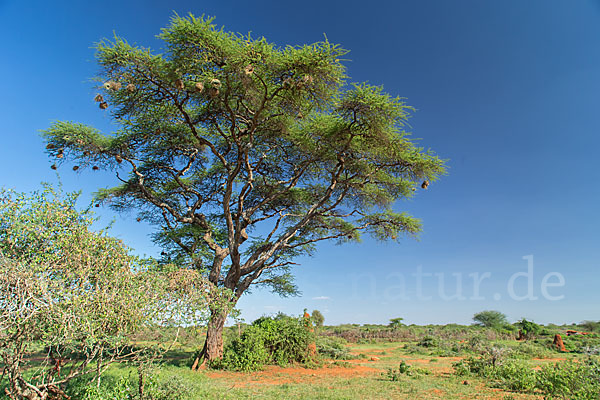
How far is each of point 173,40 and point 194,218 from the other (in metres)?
6.88

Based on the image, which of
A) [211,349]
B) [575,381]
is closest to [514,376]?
[575,381]

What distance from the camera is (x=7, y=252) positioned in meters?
5.05

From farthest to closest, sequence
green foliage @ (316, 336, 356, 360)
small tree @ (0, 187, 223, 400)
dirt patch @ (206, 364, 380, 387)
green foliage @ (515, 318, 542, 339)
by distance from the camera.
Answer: green foliage @ (515, 318, 542, 339) < green foliage @ (316, 336, 356, 360) < dirt patch @ (206, 364, 380, 387) < small tree @ (0, 187, 223, 400)

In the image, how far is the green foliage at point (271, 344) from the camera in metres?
13.2

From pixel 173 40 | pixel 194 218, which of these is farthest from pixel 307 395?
pixel 173 40

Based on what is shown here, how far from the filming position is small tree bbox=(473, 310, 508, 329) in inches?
1463

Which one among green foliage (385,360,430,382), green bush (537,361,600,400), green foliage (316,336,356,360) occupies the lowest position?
green foliage (316,336,356,360)

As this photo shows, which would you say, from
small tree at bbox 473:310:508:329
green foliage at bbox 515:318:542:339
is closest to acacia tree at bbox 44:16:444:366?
green foliage at bbox 515:318:542:339

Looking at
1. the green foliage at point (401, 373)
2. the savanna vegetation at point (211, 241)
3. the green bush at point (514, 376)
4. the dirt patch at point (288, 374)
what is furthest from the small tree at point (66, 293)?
the green bush at point (514, 376)

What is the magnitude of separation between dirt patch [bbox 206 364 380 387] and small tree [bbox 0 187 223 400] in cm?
570

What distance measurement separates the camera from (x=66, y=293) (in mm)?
4816

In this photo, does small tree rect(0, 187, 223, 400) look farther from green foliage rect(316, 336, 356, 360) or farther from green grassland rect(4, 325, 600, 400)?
green foliage rect(316, 336, 356, 360)

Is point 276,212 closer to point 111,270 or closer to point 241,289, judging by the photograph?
point 241,289

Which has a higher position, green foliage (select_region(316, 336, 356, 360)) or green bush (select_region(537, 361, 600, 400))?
green bush (select_region(537, 361, 600, 400))
